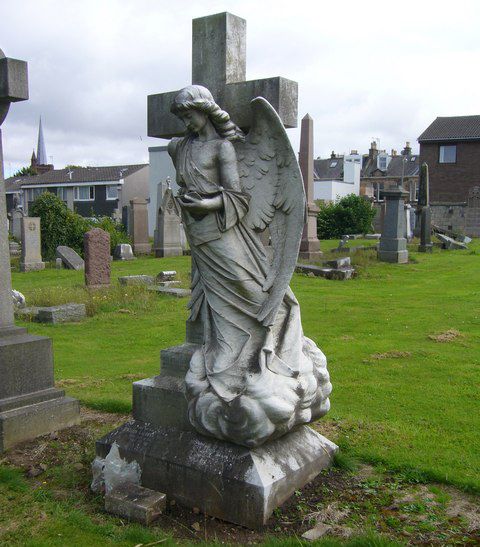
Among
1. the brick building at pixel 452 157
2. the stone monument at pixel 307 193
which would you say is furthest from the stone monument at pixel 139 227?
the brick building at pixel 452 157

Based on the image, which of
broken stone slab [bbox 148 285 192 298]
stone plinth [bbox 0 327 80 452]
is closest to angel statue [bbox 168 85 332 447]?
stone plinth [bbox 0 327 80 452]

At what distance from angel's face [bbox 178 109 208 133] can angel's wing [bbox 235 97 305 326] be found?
280 mm

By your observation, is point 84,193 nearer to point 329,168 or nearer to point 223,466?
point 329,168

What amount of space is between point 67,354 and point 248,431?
17.6 feet

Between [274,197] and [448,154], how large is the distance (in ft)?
134

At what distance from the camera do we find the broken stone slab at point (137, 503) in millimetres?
3798

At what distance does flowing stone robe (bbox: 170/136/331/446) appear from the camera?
387cm

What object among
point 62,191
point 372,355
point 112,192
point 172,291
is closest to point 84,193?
point 62,191

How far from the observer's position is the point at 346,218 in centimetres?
3081

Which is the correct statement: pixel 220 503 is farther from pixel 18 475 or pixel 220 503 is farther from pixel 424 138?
pixel 424 138

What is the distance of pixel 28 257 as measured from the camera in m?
19.2

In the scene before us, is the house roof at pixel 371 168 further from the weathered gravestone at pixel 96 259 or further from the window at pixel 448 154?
the weathered gravestone at pixel 96 259

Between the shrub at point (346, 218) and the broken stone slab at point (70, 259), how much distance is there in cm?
1565

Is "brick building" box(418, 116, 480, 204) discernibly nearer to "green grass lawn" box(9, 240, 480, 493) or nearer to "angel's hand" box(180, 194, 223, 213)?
"green grass lawn" box(9, 240, 480, 493)
